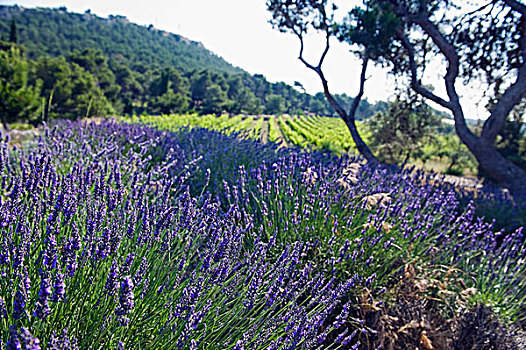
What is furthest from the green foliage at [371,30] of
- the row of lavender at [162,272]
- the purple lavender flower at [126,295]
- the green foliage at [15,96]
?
the green foliage at [15,96]

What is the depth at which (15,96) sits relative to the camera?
13.1 m

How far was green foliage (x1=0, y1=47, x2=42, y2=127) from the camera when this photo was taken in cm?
1305

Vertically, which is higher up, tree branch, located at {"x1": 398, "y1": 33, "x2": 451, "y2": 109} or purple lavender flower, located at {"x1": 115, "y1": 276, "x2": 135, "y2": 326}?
tree branch, located at {"x1": 398, "y1": 33, "x2": 451, "y2": 109}

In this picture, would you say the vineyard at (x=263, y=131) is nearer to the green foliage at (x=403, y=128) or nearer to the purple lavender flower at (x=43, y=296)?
the green foliage at (x=403, y=128)

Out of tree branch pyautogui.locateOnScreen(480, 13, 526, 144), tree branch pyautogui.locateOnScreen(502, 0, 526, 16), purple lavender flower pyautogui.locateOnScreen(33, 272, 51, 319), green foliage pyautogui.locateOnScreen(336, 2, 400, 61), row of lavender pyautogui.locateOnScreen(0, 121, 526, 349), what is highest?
tree branch pyautogui.locateOnScreen(502, 0, 526, 16)

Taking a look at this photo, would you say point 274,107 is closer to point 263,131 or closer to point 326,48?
point 263,131

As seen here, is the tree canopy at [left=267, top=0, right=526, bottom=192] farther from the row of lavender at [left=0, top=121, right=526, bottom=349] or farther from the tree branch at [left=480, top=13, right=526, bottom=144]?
the row of lavender at [left=0, top=121, right=526, bottom=349]

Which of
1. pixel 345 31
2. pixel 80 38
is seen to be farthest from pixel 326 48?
pixel 80 38

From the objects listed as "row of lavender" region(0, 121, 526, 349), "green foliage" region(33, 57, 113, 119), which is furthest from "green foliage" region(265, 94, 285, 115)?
"row of lavender" region(0, 121, 526, 349)

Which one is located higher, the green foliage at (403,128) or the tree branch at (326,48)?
the tree branch at (326,48)

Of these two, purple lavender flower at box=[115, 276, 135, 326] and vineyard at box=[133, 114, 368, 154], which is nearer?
purple lavender flower at box=[115, 276, 135, 326]

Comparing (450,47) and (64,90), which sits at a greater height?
(450,47)

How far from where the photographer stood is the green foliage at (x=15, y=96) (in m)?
13.0

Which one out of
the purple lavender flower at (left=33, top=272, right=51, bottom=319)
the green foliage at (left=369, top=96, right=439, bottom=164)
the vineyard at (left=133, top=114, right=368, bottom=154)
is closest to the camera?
the purple lavender flower at (left=33, top=272, right=51, bottom=319)
